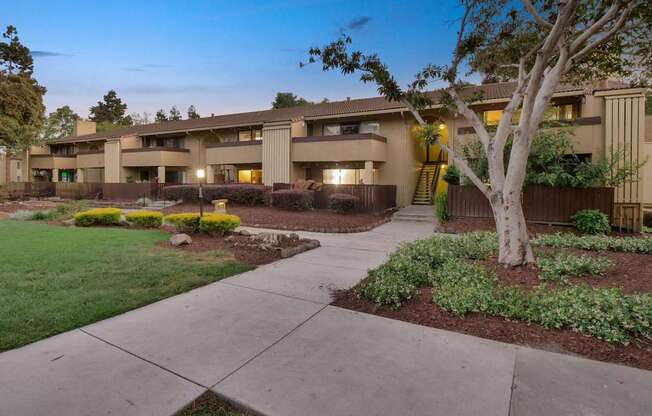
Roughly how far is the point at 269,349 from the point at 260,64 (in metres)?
20.2

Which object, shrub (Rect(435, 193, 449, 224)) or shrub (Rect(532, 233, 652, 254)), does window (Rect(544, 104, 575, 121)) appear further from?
shrub (Rect(532, 233, 652, 254))

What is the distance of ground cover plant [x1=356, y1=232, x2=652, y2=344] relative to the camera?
131 inches

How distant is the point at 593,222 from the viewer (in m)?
10.2

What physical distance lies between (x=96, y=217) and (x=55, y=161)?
2676 cm

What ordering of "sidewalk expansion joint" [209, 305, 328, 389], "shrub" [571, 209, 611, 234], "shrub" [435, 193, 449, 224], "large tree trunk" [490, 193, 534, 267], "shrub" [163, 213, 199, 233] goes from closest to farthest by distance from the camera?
"sidewalk expansion joint" [209, 305, 328, 389] < "large tree trunk" [490, 193, 534, 267] < "shrub" [163, 213, 199, 233] < "shrub" [571, 209, 611, 234] < "shrub" [435, 193, 449, 224]

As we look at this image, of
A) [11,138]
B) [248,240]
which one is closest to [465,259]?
[248,240]

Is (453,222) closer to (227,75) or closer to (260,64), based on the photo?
(260,64)

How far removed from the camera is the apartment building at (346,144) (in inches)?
476

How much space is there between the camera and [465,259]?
6.30m

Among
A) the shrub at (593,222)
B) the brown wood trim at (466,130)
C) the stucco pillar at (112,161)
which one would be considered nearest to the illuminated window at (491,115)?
the brown wood trim at (466,130)

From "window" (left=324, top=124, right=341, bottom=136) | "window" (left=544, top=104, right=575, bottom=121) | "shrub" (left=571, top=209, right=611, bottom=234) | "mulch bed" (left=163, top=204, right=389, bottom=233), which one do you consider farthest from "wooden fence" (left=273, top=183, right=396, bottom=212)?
"window" (left=544, top=104, right=575, bottom=121)

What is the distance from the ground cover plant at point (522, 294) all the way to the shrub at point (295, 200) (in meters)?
9.20

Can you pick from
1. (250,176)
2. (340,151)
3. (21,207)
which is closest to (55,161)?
(21,207)

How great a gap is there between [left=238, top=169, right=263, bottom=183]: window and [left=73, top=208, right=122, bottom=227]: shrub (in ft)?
39.8
